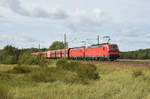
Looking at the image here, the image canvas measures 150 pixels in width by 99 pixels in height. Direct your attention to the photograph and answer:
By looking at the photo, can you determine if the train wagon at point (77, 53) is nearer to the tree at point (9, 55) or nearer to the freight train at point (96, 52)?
the freight train at point (96, 52)

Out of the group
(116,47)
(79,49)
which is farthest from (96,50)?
(79,49)

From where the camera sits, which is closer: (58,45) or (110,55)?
(110,55)

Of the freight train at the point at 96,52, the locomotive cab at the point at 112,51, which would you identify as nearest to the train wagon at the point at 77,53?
the freight train at the point at 96,52

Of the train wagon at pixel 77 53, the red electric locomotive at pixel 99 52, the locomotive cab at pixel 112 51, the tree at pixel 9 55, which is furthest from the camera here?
the tree at pixel 9 55

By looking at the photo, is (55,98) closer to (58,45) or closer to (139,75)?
(139,75)

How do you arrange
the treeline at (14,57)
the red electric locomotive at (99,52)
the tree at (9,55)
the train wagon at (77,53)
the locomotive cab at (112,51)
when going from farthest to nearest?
the tree at (9,55) < the train wagon at (77,53) < the treeline at (14,57) < the red electric locomotive at (99,52) < the locomotive cab at (112,51)

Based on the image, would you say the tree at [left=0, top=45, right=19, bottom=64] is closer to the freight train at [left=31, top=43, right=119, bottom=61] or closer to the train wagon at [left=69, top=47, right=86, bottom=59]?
the freight train at [left=31, top=43, right=119, bottom=61]

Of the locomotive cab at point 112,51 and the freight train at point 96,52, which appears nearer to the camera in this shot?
the locomotive cab at point 112,51

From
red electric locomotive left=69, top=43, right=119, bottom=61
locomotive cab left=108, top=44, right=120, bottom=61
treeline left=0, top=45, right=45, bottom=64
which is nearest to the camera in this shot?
locomotive cab left=108, top=44, right=120, bottom=61

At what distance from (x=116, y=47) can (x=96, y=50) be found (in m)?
4.30

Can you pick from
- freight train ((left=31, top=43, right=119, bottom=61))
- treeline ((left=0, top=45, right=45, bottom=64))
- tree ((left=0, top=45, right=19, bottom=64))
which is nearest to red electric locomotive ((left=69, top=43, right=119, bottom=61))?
freight train ((left=31, top=43, right=119, bottom=61))

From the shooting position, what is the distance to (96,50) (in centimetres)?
3681

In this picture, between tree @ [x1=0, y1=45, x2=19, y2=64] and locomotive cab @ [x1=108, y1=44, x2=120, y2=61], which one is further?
tree @ [x1=0, y1=45, x2=19, y2=64]

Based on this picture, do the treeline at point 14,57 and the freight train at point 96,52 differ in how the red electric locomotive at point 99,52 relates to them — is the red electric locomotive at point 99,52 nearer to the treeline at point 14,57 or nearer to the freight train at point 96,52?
the freight train at point 96,52
